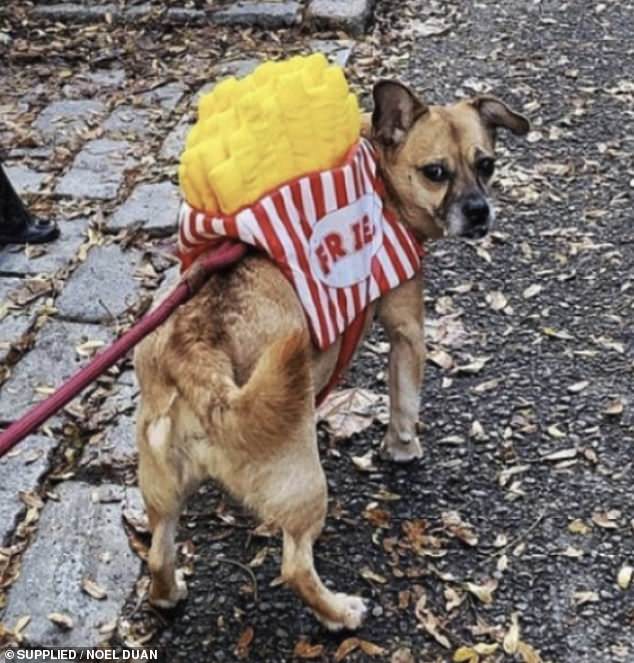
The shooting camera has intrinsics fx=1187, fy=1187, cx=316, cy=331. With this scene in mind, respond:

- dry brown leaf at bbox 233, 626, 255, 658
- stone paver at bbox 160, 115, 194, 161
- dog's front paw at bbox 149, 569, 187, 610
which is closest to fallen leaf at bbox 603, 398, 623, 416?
dry brown leaf at bbox 233, 626, 255, 658

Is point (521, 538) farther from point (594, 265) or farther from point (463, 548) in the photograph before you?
point (594, 265)

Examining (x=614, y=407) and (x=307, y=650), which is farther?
(x=614, y=407)

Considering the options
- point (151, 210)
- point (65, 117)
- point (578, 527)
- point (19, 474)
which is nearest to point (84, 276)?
point (151, 210)

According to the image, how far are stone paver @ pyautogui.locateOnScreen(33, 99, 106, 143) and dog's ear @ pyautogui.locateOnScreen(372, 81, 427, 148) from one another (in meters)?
2.94

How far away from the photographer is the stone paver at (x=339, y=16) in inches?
289

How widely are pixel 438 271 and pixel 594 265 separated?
2.22 feet

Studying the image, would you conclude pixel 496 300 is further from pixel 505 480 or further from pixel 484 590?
pixel 484 590

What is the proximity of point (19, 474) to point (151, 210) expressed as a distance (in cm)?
188

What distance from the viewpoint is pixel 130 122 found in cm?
634

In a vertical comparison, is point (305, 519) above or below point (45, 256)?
above

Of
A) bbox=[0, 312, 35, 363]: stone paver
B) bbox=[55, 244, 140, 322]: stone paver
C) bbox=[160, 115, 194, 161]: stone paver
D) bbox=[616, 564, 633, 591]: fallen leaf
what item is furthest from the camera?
bbox=[160, 115, 194, 161]: stone paver

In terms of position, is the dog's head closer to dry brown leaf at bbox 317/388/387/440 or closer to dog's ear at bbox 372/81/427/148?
dog's ear at bbox 372/81/427/148

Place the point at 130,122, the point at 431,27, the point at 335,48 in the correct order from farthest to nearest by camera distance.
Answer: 1. the point at 431,27
2. the point at 335,48
3. the point at 130,122

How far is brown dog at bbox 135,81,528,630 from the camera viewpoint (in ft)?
9.30
